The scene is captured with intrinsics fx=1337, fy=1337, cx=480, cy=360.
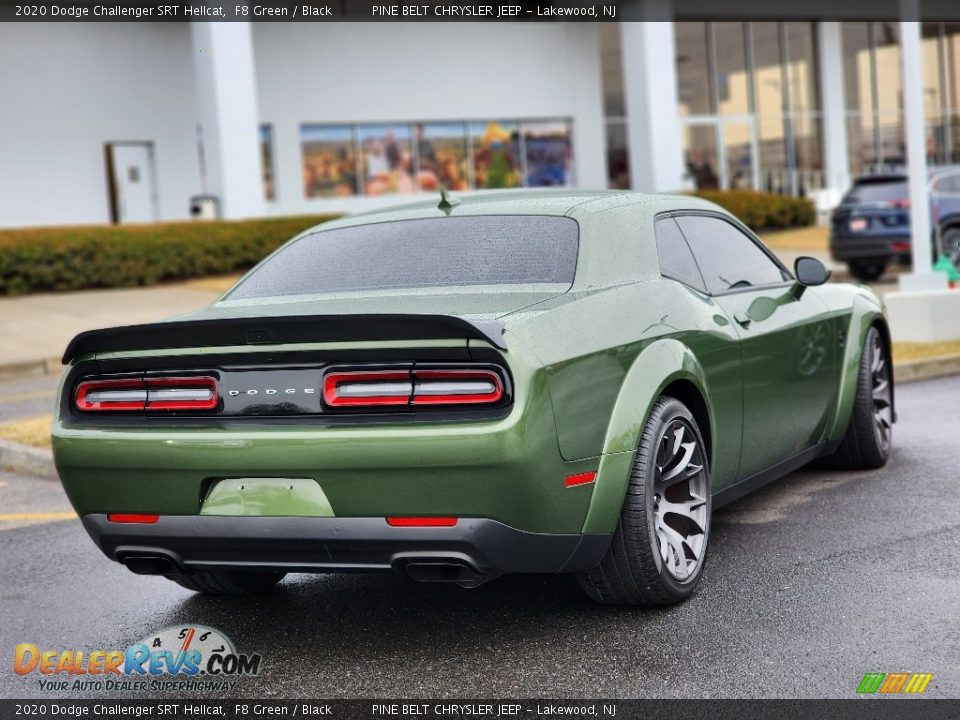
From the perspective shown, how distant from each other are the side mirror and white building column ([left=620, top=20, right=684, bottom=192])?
22.8 metres

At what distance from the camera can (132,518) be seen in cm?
431

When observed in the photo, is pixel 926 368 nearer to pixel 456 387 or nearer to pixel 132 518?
pixel 456 387

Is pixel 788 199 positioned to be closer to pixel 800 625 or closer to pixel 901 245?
pixel 901 245

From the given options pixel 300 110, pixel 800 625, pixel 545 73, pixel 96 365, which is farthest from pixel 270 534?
pixel 545 73

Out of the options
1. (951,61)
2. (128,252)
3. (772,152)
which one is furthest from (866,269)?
(951,61)

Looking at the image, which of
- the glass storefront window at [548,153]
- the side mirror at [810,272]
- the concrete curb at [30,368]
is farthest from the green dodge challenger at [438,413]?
the glass storefront window at [548,153]

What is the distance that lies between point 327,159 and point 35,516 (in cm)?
2333

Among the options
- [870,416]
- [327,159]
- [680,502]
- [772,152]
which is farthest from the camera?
[772,152]

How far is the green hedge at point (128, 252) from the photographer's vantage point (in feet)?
69.5

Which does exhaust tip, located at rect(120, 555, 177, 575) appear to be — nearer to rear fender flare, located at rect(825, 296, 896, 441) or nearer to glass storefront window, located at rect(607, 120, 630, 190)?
rear fender flare, located at rect(825, 296, 896, 441)

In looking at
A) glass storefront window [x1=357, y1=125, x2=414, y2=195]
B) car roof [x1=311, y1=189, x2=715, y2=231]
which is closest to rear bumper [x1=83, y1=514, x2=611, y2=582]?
car roof [x1=311, y1=189, x2=715, y2=231]

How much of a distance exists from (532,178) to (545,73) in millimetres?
2485

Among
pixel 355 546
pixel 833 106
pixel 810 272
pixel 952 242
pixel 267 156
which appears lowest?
pixel 355 546

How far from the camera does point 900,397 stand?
388 inches
